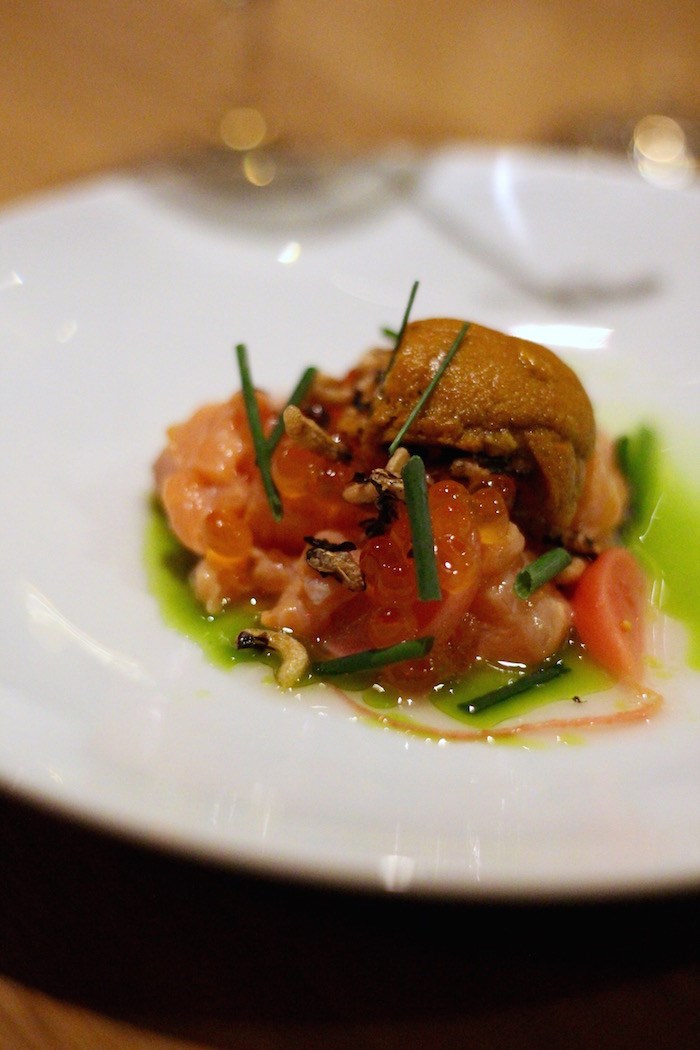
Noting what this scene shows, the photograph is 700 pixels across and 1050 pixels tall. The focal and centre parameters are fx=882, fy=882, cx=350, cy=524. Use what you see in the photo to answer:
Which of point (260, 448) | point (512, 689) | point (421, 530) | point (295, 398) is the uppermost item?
point (295, 398)

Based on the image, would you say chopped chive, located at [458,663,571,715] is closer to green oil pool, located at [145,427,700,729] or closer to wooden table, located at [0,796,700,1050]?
green oil pool, located at [145,427,700,729]

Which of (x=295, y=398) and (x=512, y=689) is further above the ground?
(x=295, y=398)

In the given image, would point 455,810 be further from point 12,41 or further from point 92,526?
point 12,41

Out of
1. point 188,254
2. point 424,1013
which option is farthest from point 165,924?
point 188,254

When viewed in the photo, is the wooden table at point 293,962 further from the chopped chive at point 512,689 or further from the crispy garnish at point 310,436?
the crispy garnish at point 310,436

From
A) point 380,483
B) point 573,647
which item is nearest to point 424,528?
point 380,483

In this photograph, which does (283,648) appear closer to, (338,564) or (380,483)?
(338,564)

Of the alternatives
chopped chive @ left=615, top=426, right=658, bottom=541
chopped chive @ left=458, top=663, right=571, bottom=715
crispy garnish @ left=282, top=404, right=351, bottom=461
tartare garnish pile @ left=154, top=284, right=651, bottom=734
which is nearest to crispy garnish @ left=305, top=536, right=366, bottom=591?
tartare garnish pile @ left=154, top=284, right=651, bottom=734
